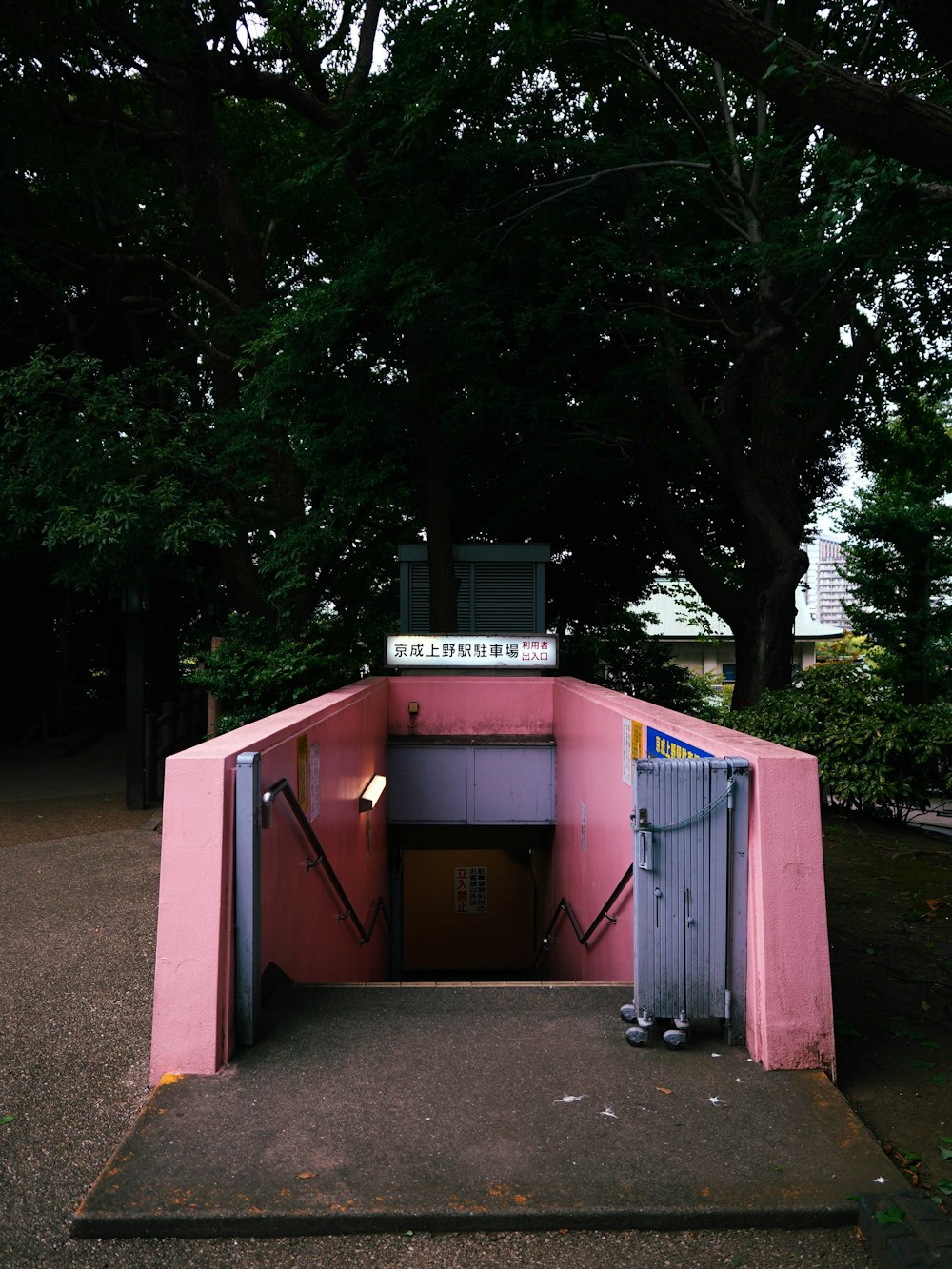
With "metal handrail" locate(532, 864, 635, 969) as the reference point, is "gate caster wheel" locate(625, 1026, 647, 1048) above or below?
above

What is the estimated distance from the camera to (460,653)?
10.2 metres

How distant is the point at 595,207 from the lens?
10766 mm

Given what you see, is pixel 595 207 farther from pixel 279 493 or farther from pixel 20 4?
pixel 20 4

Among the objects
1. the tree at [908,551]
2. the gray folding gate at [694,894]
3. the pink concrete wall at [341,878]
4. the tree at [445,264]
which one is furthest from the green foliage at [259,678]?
the tree at [908,551]

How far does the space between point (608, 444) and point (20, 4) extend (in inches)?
372

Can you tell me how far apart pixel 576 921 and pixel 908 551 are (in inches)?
470

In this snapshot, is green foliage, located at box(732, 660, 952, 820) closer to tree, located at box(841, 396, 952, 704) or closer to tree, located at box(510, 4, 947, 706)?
tree, located at box(510, 4, 947, 706)

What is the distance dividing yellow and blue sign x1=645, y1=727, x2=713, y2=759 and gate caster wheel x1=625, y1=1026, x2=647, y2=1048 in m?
1.20

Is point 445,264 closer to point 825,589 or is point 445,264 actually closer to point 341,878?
point 341,878

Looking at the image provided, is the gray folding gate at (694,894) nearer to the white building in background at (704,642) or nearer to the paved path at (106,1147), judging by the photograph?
the paved path at (106,1147)

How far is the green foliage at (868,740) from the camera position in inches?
332

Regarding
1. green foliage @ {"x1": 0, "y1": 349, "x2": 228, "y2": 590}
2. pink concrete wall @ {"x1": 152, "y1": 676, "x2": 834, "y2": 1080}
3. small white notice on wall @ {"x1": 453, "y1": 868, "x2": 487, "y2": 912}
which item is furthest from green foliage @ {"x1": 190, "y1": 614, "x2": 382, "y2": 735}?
small white notice on wall @ {"x1": 453, "y1": 868, "x2": 487, "y2": 912}

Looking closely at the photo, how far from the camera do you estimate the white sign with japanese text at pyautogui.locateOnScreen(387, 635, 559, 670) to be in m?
10.2

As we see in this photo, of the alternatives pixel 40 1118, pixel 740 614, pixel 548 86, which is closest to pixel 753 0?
pixel 548 86
